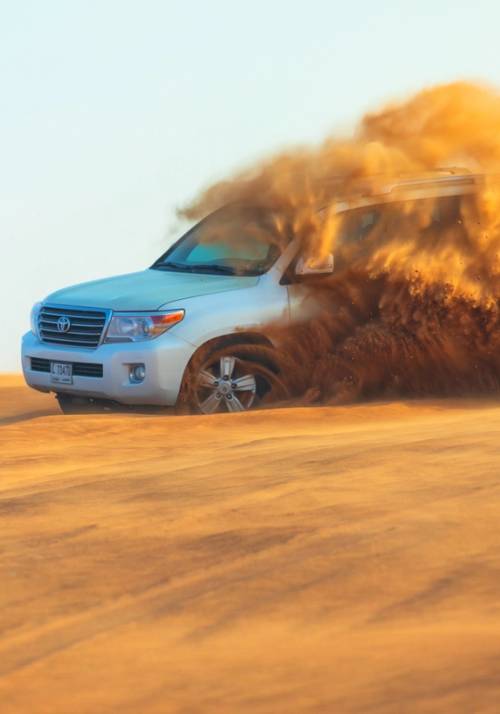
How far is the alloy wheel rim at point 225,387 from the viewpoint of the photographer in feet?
36.3

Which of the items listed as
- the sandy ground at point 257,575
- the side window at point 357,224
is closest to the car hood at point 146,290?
the side window at point 357,224

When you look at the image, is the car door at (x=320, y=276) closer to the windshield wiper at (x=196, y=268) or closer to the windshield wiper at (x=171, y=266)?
the windshield wiper at (x=196, y=268)

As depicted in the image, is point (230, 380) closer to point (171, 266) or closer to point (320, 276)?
point (320, 276)

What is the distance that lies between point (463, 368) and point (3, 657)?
7.14m

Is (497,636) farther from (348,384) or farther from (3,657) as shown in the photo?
(348,384)

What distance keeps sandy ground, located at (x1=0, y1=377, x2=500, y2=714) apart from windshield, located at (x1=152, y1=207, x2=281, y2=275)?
8.07ft

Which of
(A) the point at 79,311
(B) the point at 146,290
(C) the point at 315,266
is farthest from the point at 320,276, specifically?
(A) the point at 79,311

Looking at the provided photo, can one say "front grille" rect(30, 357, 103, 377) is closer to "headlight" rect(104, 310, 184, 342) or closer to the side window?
"headlight" rect(104, 310, 184, 342)

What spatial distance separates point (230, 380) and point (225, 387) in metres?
0.06

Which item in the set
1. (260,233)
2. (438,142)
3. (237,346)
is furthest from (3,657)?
(438,142)

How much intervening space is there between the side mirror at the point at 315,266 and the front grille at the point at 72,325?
1.46 meters

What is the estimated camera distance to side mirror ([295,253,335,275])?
36.8 feet

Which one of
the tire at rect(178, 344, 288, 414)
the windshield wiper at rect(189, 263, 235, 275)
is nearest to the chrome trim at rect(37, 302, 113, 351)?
the tire at rect(178, 344, 288, 414)

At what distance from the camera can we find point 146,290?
11.2 m
